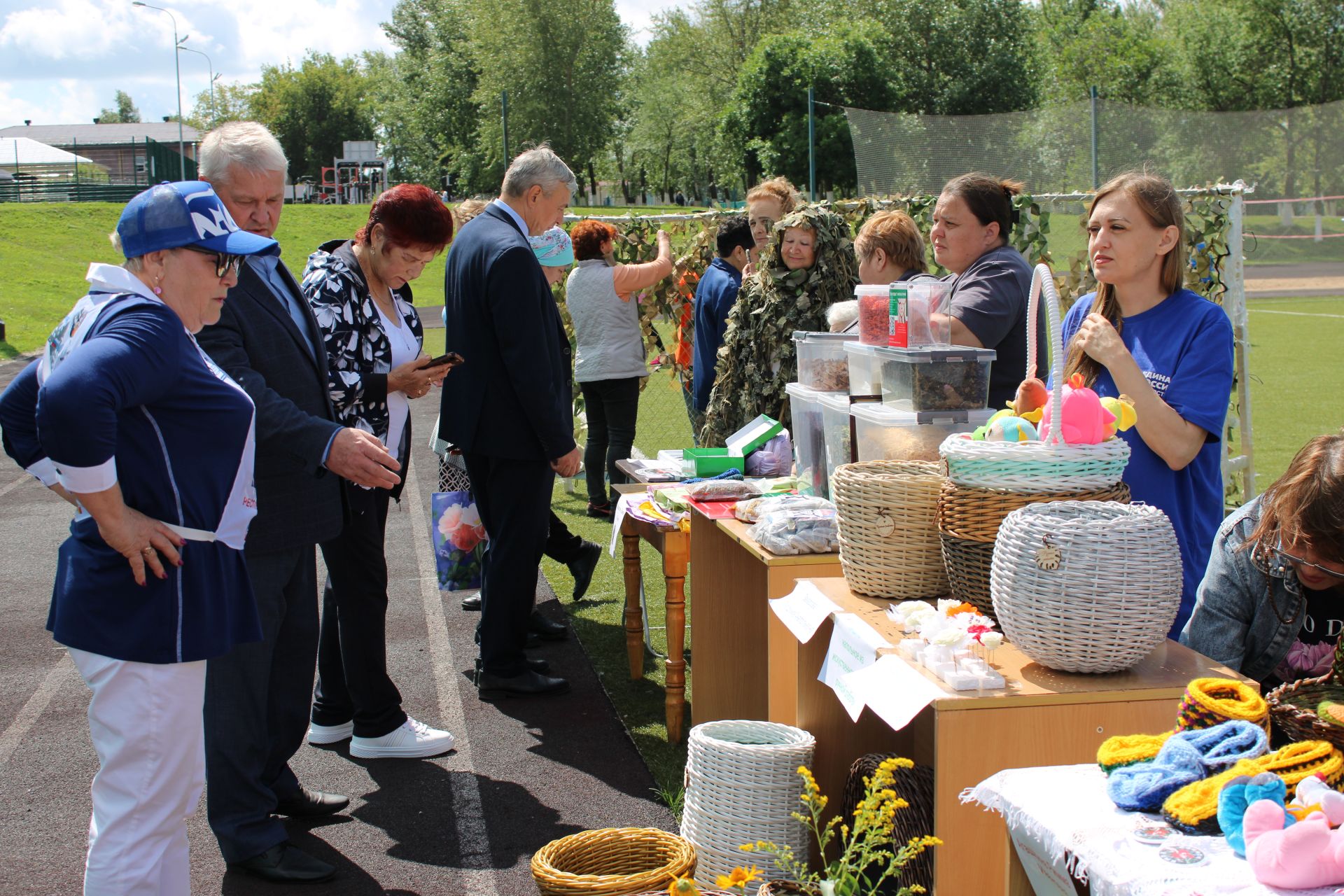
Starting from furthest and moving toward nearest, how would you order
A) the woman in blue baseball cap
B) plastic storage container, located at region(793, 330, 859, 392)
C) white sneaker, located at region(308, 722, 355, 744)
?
1. white sneaker, located at region(308, 722, 355, 744)
2. plastic storage container, located at region(793, 330, 859, 392)
3. the woman in blue baseball cap

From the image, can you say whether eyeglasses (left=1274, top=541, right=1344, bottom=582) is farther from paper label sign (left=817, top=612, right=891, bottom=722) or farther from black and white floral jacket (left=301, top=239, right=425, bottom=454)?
black and white floral jacket (left=301, top=239, right=425, bottom=454)

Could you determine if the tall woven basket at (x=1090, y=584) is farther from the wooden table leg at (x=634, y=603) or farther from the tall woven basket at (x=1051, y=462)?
the wooden table leg at (x=634, y=603)

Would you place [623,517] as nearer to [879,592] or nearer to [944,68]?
[879,592]

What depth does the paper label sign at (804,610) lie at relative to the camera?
96.3 inches

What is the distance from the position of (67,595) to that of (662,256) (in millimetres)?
5132

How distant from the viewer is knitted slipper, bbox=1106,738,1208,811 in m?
1.53

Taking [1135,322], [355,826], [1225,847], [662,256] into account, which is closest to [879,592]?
[1135,322]

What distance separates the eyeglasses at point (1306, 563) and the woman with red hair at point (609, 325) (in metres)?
5.15

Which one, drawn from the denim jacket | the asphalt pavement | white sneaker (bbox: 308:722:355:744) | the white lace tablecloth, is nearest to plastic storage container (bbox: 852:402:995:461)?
the denim jacket

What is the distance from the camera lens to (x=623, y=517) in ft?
15.0

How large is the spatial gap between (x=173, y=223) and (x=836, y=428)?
72.3 inches

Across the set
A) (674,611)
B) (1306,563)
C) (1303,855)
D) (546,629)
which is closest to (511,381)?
(674,611)

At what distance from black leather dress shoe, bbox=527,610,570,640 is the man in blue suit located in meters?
0.87

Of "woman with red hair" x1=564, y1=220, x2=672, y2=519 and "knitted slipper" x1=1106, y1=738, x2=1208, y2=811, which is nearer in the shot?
"knitted slipper" x1=1106, y1=738, x2=1208, y2=811
